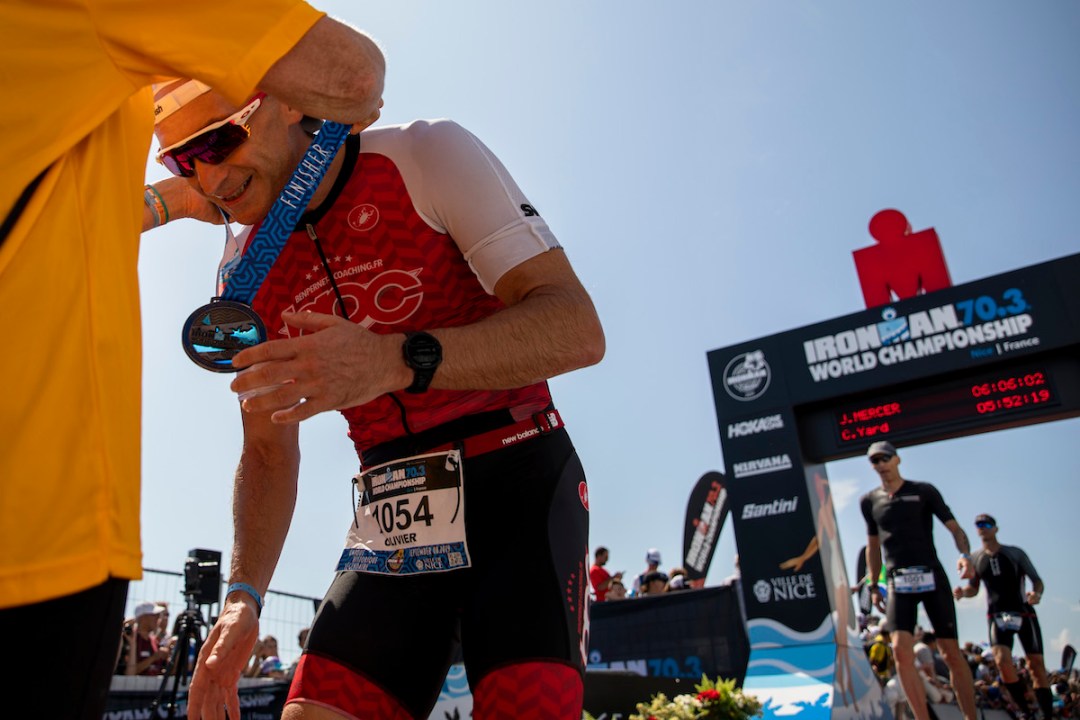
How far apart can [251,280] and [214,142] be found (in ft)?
1.28

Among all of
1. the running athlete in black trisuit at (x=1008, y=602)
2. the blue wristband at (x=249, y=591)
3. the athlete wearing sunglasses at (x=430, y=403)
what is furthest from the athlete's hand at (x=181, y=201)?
the running athlete in black trisuit at (x=1008, y=602)

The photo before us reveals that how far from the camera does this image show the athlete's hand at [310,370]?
55.2 inches

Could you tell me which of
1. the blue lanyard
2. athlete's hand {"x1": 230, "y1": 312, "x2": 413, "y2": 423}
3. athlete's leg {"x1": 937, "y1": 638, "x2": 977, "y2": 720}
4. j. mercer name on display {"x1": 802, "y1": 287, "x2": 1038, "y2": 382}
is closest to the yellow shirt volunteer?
athlete's hand {"x1": 230, "y1": 312, "x2": 413, "y2": 423}

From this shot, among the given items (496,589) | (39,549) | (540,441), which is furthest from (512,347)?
(39,549)

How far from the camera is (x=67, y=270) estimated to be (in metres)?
1.01

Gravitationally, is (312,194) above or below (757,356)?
below

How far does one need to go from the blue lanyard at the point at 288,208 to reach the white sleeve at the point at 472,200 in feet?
0.61

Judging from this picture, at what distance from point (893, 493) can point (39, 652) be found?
807 centimetres

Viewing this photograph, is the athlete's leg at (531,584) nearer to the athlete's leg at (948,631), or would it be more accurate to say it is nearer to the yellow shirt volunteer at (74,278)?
the yellow shirt volunteer at (74,278)

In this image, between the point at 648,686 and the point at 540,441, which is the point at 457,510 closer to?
the point at 540,441

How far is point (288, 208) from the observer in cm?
204

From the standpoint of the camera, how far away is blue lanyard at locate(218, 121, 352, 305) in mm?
1977

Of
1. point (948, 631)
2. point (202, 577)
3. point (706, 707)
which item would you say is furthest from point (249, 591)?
point (948, 631)

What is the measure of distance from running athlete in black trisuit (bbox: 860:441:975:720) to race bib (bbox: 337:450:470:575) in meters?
6.77
